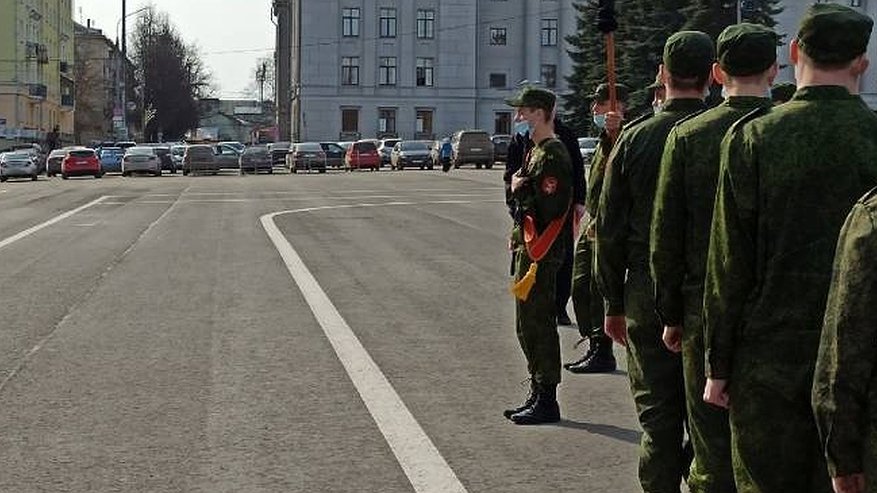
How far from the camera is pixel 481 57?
98562 millimetres

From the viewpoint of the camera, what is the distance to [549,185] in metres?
6.96

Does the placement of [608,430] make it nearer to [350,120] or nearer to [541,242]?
[541,242]

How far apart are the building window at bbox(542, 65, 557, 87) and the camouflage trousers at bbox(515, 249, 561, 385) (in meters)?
92.7

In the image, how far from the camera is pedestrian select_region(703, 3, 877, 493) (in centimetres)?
344

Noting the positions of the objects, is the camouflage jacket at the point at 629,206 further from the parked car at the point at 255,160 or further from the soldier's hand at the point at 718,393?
the parked car at the point at 255,160

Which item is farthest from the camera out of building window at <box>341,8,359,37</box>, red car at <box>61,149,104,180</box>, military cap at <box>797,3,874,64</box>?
building window at <box>341,8,359,37</box>

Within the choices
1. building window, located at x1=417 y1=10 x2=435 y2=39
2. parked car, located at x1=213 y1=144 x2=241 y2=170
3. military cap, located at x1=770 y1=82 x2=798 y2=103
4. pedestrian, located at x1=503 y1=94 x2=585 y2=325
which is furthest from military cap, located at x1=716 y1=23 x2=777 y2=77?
building window, located at x1=417 y1=10 x2=435 y2=39

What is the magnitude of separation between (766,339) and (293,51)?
103 metres

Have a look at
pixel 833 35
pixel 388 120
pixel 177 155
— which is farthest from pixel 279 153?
pixel 833 35

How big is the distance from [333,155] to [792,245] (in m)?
65.4

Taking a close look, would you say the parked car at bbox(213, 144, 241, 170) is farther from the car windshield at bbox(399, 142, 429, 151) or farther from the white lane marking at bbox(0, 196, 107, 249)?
the white lane marking at bbox(0, 196, 107, 249)

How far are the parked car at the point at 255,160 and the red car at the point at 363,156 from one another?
5.42m

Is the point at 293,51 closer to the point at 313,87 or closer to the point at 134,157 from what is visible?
the point at 313,87

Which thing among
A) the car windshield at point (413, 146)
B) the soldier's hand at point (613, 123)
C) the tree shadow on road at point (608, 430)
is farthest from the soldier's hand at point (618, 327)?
the car windshield at point (413, 146)
